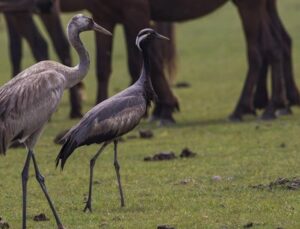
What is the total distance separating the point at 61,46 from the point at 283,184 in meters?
7.57

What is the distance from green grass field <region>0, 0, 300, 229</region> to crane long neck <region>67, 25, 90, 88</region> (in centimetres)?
105

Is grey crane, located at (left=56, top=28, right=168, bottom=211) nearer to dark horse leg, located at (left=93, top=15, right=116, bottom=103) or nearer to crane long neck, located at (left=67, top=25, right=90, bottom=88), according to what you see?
crane long neck, located at (left=67, top=25, right=90, bottom=88)

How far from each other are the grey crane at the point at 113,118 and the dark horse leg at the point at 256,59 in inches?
225

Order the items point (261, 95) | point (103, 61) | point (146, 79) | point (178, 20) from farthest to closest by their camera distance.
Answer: point (261, 95) → point (178, 20) → point (103, 61) → point (146, 79)

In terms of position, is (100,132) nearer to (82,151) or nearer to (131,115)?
(131,115)

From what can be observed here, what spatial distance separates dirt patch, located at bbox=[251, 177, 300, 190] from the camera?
1043 cm

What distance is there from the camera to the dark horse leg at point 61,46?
1738 centimetres

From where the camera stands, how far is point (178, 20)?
54.4 ft

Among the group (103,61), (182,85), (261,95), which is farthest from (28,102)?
(182,85)

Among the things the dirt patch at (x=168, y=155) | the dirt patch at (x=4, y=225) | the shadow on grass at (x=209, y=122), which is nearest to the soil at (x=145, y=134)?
the shadow on grass at (x=209, y=122)

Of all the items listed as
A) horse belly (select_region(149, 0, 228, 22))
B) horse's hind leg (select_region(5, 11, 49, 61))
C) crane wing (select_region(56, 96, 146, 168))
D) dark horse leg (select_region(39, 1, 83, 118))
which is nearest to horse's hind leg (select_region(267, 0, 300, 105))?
horse belly (select_region(149, 0, 228, 22))

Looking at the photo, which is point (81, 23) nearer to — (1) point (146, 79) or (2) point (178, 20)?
(1) point (146, 79)

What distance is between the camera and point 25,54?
28359 millimetres

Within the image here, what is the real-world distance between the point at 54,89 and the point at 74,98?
7.96 meters
